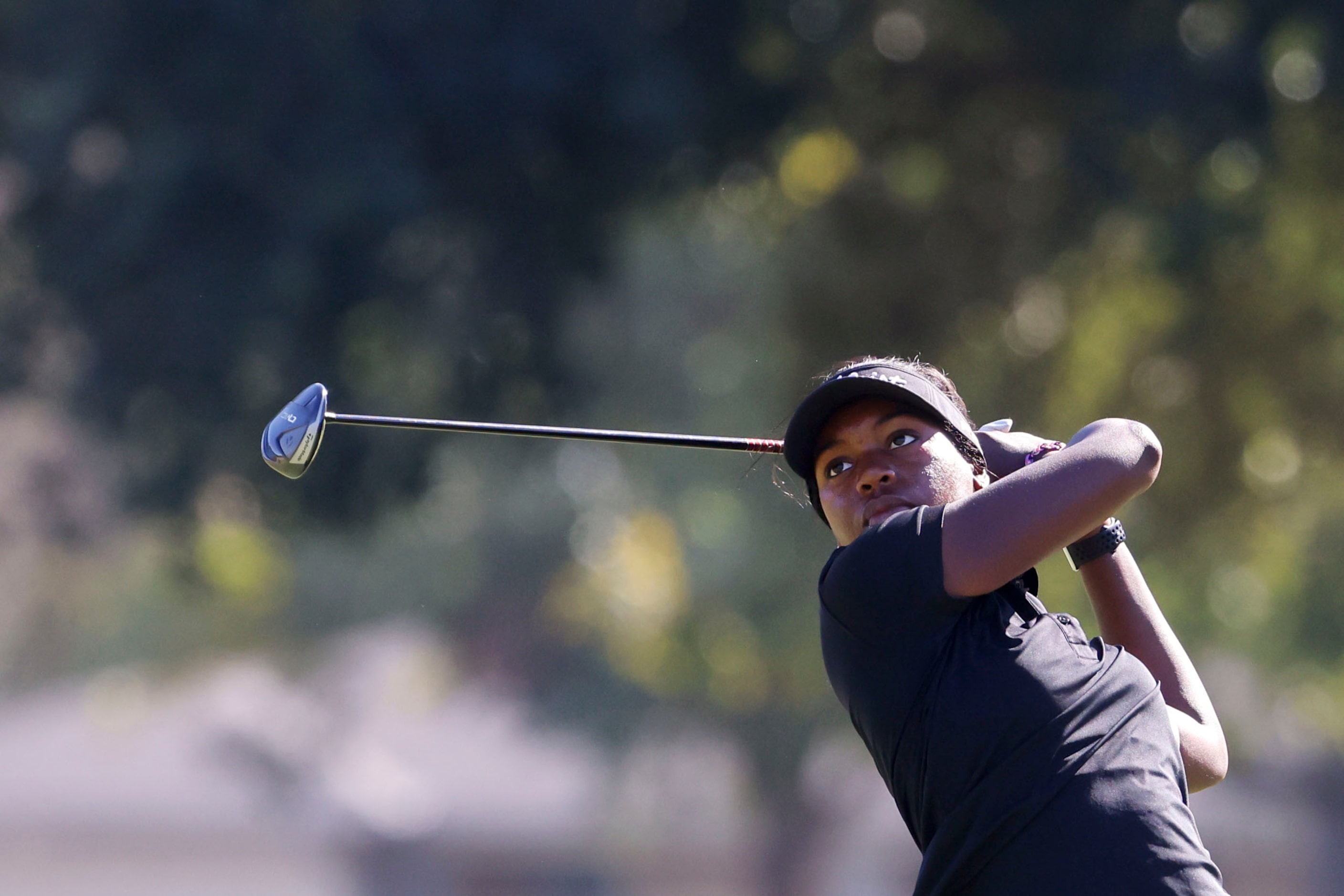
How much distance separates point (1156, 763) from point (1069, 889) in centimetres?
24

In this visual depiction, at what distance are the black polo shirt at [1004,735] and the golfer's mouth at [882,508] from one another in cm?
13

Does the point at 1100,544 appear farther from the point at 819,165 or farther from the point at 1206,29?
the point at 819,165

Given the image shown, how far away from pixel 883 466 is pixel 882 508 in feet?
0.23

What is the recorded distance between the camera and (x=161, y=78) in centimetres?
1088

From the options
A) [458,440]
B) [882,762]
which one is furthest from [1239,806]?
[882,762]

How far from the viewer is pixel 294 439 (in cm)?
355

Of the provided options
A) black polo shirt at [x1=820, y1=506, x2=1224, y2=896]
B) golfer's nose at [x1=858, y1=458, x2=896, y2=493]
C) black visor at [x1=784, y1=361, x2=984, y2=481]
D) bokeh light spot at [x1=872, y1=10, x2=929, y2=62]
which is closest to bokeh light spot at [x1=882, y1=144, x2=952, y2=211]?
bokeh light spot at [x1=872, y1=10, x2=929, y2=62]

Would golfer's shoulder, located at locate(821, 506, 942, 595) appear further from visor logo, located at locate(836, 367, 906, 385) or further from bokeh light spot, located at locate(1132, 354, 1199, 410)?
bokeh light spot, located at locate(1132, 354, 1199, 410)

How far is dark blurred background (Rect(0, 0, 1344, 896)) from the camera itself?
35.2 feet

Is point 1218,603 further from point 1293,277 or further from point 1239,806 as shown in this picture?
point 1239,806

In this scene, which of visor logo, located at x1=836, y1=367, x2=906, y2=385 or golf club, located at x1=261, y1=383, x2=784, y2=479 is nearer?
visor logo, located at x1=836, y1=367, x2=906, y2=385

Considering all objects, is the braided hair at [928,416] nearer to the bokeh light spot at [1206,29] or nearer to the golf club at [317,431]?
the golf club at [317,431]

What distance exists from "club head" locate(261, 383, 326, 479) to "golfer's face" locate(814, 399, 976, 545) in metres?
1.39

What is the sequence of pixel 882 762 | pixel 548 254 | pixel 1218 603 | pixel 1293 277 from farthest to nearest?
1. pixel 1218 603
2. pixel 1293 277
3. pixel 548 254
4. pixel 882 762
